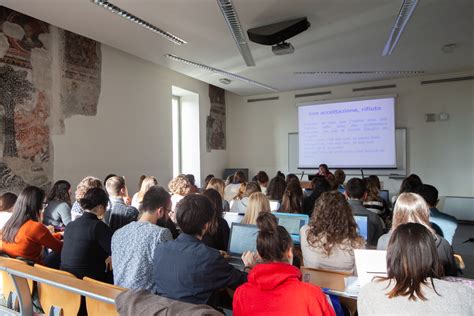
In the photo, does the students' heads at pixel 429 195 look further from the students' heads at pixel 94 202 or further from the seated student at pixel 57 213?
the seated student at pixel 57 213

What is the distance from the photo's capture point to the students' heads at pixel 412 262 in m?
1.26

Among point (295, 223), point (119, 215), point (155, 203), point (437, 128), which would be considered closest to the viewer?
point (155, 203)

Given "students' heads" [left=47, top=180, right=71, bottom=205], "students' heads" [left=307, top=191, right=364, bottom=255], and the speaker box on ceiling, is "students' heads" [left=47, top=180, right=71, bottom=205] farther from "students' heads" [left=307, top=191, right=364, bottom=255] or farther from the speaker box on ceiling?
the speaker box on ceiling

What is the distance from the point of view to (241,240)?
101 inches

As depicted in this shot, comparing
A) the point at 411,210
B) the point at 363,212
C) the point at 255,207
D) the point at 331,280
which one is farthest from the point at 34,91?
the point at 411,210

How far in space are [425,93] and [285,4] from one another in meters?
5.35

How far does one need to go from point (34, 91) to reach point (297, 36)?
3.88 m

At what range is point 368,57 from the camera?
6125 mm

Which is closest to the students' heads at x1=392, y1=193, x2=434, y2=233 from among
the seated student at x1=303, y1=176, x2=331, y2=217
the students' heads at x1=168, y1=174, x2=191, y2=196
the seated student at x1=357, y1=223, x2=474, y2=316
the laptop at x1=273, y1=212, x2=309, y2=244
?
the laptop at x1=273, y1=212, x2=309, y2=244

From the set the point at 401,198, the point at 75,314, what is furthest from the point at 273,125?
the point at 75,314

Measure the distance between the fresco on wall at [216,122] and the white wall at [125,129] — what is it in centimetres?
123

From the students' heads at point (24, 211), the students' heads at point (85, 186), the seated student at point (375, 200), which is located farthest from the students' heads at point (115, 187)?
the seated student at point (375, 200)

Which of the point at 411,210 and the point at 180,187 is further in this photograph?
the point at 180,187

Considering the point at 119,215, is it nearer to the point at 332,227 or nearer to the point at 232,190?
the point at 332,227
